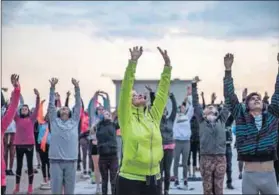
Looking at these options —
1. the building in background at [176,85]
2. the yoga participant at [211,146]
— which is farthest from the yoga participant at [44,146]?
the building in background at [176,85]

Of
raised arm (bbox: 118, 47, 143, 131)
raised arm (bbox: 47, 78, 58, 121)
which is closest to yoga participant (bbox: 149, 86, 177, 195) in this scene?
raised arm (bbox: 47, 78, 58, 121)

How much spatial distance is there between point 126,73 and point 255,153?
1.79 m

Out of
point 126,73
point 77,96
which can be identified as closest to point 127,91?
point 126,73

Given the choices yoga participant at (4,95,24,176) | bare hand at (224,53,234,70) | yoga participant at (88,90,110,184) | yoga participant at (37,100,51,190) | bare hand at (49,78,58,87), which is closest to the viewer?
bare hand at (224,53,234,70)

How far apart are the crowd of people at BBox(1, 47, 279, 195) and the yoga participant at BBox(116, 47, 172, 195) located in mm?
11

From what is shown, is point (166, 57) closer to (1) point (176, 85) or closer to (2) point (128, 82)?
(2) point (128, 82)

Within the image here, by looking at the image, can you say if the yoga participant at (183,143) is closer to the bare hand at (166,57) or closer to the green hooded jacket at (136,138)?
the bare hand at (166,57)

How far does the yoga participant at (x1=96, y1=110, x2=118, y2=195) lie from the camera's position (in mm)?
11281

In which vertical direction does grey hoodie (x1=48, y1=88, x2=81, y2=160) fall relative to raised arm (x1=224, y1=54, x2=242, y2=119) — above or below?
below

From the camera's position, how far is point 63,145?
32.4ft

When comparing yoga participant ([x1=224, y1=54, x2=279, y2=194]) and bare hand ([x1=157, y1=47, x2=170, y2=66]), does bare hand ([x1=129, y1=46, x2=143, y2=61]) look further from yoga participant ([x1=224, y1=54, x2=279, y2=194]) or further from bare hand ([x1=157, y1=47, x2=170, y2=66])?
yoga participant ([x1=224, y1=54, x2=279, y2=194])

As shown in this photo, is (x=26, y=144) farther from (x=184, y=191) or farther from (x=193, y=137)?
(x=193, y=137)

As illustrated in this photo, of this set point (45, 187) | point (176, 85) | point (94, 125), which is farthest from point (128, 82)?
point (176, 85)

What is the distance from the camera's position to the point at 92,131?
1332 centimetres
